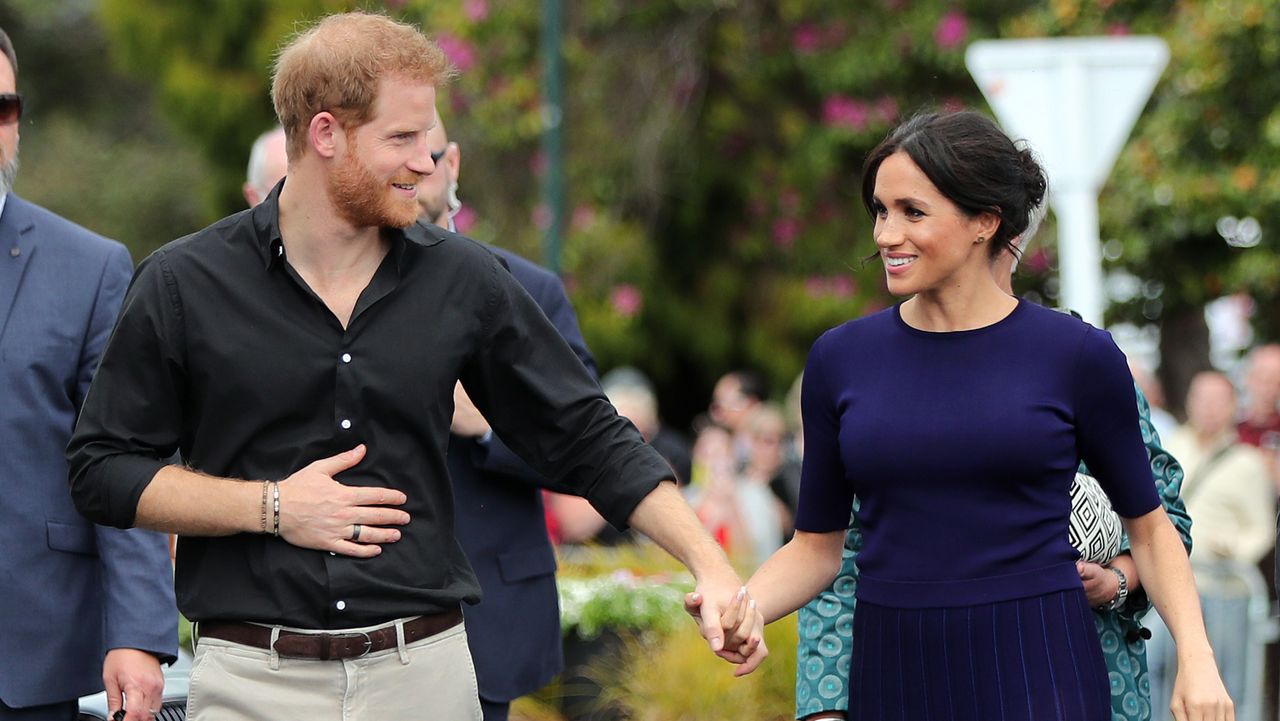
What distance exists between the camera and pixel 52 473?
3883mm

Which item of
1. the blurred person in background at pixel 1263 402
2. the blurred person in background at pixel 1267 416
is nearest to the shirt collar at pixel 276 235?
the blurred person in background at pixel 1267 416

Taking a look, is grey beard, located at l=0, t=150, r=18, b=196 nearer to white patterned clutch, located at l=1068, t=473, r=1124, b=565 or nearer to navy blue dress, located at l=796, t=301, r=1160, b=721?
navy blue dress, located at l=796, t=301, r=1160, b=721

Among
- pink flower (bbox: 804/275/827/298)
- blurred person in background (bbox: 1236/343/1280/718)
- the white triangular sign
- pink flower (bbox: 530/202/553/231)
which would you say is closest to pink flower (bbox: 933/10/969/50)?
pink flower (bbox: 804/275/827/298)

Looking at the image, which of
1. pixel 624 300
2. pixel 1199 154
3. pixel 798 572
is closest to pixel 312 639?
pixel 798 572

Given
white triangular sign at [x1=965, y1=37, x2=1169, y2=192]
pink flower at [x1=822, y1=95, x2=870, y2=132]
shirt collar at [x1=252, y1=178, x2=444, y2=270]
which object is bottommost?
shirt collar at [x1=252, y1=178, x2=444, y2=270]

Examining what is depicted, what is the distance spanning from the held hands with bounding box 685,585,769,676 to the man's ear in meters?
1.10

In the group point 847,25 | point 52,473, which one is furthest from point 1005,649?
point 847,25

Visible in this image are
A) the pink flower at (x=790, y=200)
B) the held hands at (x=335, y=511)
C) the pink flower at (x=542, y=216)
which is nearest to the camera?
the held hands at (x=335, y=511)

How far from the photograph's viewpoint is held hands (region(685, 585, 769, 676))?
3.58m

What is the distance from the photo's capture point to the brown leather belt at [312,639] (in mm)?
3297

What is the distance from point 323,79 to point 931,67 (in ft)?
43.8

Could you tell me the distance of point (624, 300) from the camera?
1636 centimetres

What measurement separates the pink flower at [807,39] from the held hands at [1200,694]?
13.7m

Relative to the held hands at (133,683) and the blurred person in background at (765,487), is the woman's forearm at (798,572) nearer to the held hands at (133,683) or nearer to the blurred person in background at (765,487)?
the held hands at (133,683)
